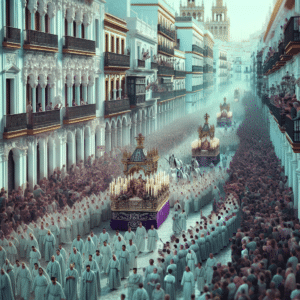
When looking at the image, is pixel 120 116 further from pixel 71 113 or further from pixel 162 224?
pixel 162 224

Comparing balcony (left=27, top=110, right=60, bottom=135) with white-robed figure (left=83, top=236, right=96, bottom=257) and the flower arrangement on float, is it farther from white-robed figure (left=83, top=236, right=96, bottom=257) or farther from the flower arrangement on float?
white-robed figure (left=83, top=236, right=96, bottom=257)

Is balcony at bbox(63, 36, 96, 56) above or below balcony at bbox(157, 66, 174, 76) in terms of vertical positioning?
above

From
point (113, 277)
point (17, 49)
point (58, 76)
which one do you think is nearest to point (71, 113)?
point (58, 76)

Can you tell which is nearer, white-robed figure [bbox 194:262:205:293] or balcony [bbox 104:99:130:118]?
white-robed figure [bbox 194:262:205:293]

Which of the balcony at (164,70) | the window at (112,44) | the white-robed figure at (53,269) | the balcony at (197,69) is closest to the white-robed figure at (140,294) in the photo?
the white-robed figure at (53,269)

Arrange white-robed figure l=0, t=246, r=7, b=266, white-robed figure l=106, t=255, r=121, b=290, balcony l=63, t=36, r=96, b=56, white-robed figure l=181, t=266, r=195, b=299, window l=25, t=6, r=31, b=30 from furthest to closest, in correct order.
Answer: balcony l=63, t=36, r=96, b=56 → window l=25, t=6, r=31, b=30 → white-robed figure l=0, t=246, r=7, b=266 → white-robed figure l=106, t=255, r=121, b=290 → white-robed figure l=181, t=266, r=195, b=299

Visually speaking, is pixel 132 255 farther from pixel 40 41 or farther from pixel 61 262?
pixel 40 41

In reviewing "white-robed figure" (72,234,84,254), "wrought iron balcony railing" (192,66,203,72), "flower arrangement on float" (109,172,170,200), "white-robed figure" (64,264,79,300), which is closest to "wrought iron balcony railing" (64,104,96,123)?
"flower arrangement on float" (109,172,170,200)
